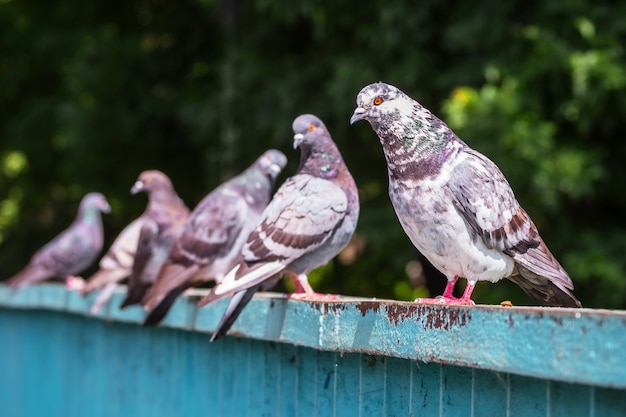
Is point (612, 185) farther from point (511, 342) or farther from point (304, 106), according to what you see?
point (511, 342)

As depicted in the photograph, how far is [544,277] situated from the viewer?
9.38 feet

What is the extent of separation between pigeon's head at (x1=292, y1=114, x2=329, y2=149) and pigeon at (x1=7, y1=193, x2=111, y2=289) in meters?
4.63

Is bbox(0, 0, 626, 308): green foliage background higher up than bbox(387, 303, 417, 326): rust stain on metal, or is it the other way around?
bbox(0, 0, 626, 308): green foliage background

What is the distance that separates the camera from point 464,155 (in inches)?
112

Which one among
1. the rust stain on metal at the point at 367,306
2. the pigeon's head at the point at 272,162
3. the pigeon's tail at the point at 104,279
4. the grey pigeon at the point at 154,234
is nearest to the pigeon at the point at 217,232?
the pigeon's head at the point at 272,162

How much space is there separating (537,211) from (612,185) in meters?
0.78

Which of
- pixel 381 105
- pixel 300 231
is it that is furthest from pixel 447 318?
pixel 300 231

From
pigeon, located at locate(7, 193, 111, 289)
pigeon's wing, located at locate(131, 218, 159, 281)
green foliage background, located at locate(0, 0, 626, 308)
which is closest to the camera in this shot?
pigeon's wing, located at locate(131, 218, 159, 281)

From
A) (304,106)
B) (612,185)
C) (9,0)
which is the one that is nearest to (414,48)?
(304,106)

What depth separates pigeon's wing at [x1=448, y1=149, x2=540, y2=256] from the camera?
273 centimetres

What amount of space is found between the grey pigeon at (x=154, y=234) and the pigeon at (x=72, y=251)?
2.47 meters

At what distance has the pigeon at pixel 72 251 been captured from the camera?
8.27m

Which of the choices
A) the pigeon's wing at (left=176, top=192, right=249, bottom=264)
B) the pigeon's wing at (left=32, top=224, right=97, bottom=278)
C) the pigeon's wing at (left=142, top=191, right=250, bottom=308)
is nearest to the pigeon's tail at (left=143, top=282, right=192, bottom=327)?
the pigeon's wing at (left=142, top=191, right=250, bottom=308)

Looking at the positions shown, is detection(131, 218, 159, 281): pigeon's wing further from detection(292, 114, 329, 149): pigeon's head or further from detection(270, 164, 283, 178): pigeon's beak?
detection(292, 114, 329, 149): pigeon's head
